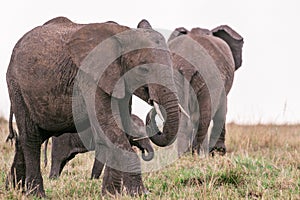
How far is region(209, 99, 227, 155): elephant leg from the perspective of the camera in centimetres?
1012

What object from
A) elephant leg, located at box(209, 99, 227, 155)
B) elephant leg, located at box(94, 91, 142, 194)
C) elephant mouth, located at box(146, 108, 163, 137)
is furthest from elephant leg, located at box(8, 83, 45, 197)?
elephant leg, located at box(209, 99, 227, 155)

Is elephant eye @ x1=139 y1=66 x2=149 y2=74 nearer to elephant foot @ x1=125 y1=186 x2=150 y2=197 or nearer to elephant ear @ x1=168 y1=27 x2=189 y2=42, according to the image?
elephant foot @ x1=125 y1=186 x2=150 y2=197

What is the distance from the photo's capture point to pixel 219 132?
33.8 feet

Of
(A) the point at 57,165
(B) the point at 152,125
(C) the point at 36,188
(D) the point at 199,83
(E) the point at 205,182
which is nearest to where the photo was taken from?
(B) the point at 152,125

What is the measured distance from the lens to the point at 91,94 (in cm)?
538

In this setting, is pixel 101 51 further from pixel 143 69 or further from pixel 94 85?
pixel 143 69

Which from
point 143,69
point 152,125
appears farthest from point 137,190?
point 143,69

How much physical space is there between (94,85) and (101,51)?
28cm

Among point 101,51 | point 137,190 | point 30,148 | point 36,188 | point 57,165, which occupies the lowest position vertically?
point 57,165

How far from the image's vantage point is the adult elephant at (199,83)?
9156 mm

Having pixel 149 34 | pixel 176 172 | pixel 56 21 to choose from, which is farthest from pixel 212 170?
pixel 56 21

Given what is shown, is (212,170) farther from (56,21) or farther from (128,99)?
(56,21)

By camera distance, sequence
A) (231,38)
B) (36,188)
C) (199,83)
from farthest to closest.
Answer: (231,38) < (199,83) < (36,188)

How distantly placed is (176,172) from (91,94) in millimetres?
1694
